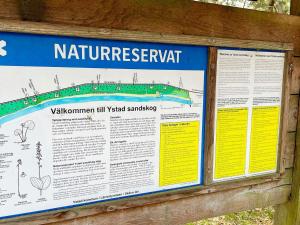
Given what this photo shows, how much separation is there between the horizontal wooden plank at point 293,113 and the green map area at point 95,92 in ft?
2.80

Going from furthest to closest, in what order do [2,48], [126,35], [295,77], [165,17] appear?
[295,77] < [165,17] < [126,35] < [2,48]

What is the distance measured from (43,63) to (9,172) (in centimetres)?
48

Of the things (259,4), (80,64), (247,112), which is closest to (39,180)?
(80,64)

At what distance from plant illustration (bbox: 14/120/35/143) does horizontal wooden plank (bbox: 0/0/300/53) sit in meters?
0.44

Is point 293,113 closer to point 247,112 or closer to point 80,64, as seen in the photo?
point 247,112

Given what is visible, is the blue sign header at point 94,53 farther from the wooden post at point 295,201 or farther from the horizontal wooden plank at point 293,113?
the wooden post at point 295,201

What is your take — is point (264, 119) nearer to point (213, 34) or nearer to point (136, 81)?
point (213, 34)

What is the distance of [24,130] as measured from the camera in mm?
1408

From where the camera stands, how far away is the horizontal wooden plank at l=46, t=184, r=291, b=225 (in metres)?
1.74

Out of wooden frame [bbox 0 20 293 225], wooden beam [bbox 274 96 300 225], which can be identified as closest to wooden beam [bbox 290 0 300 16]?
wooden frame [bbox 0 20 293 225]

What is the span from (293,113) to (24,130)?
172 cm

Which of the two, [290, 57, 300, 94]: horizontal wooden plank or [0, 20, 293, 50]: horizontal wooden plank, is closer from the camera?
[0, 20, 293, 50]: horizontal wooden plank

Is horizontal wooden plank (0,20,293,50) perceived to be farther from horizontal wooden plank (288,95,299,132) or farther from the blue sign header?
horizontal wooden plank (288,95,299,132)

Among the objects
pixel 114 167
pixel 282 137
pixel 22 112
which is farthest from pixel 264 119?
pixel 22 112
